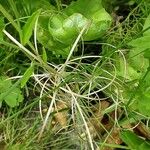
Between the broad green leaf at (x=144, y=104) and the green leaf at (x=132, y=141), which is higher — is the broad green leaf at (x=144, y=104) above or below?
above

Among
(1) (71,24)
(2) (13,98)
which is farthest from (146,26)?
(2) (13,98)

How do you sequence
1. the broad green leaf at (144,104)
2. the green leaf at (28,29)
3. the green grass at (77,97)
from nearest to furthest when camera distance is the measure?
the green leaf at (28,29)
the broad green leaf at (144,104)
the green grass at (77,97)

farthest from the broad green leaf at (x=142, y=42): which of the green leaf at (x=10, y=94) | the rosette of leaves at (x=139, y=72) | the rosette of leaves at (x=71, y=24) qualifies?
the green leaf at (x=10, y=94)

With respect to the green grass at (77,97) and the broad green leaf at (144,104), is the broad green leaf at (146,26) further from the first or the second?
the broad green leaf at (144,104)

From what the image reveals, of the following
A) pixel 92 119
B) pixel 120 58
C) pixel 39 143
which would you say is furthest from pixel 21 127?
pixel 120 58

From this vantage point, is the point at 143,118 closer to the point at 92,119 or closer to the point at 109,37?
the point at 92,119

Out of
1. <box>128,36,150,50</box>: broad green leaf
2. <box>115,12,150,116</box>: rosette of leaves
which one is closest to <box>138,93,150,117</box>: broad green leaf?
<box>115,12,150,116</box>: rosette of leaves

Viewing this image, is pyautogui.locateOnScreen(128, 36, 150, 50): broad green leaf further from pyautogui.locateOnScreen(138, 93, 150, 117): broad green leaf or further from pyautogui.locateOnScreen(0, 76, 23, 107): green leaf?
pyautogui.locateOnScreen(0, 76, 23, 107): green leaf
